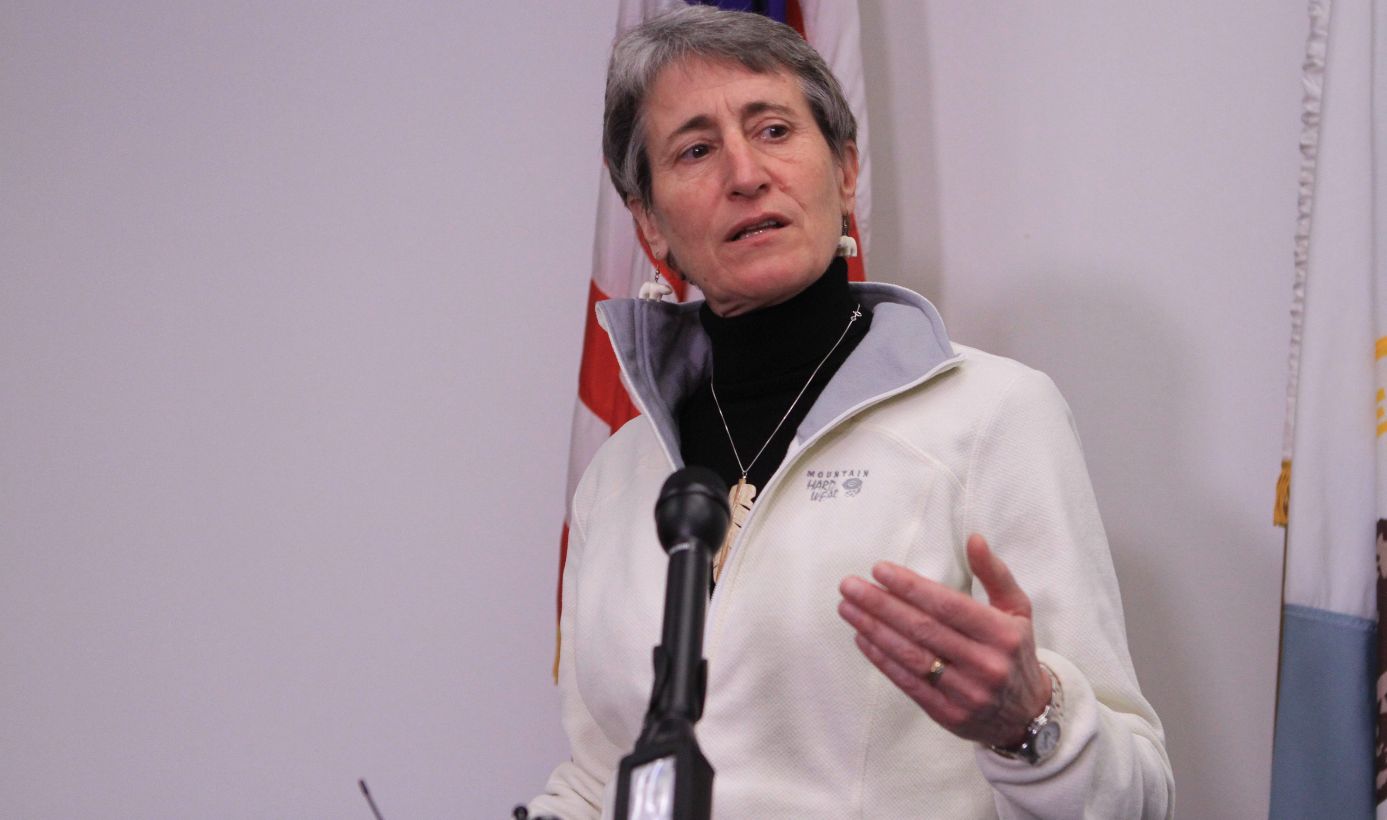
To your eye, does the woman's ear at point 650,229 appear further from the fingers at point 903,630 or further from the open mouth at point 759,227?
the fingers at point 903,630

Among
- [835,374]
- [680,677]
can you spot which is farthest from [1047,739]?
[835,374]

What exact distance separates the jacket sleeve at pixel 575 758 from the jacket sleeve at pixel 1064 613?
544 mm

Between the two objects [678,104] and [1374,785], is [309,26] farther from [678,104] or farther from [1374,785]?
[1374,785]

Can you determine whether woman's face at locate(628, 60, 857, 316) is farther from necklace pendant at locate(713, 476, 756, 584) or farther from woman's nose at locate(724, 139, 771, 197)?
necklace pendant at locate(713, 476, 756, 584)

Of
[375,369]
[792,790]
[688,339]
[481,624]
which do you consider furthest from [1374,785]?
[375,369]

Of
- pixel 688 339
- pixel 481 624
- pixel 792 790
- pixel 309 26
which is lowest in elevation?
pixel 481 624

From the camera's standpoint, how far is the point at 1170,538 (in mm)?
1562

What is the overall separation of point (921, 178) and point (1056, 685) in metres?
1.30

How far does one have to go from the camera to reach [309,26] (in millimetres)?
2203

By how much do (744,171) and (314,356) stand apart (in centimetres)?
124

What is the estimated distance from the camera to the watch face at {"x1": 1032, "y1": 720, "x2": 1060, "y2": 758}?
0.82 meters

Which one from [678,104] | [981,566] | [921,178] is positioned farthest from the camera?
[921,178]

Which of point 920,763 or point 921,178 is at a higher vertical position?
point 921,178

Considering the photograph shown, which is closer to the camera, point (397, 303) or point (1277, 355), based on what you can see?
point (1277, 355)
